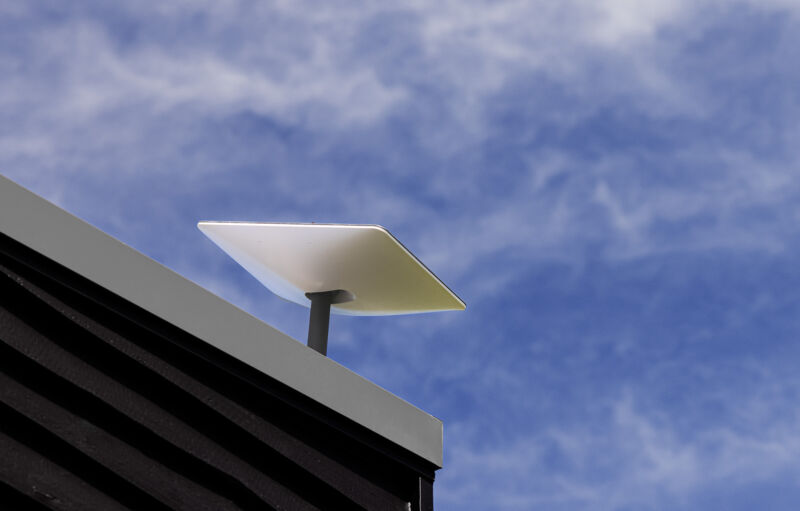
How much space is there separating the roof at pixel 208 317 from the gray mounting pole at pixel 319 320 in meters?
0.83

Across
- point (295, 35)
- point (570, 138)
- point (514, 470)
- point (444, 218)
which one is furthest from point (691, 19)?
point (514, 470)

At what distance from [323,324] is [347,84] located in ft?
120

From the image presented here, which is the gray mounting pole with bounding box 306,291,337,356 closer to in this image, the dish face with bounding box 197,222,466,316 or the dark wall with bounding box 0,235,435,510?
the dish face with bounding box 197,222,466,316

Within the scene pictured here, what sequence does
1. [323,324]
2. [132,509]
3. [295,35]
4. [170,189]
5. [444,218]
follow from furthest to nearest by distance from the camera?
[444,218] → [170,189] → [295,35] → [323,324] → [132,509]

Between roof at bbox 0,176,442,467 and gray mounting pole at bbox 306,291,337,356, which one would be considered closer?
roof at bbox 0,176,442,467

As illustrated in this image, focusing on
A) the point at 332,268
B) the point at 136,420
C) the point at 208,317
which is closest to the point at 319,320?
the point at 332,268

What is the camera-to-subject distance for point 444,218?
45875 millimetres

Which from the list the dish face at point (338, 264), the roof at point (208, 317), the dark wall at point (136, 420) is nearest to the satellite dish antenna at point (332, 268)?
the dish face at point (338, 264)

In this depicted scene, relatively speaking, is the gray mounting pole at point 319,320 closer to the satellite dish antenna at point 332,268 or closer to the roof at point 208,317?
the satellite dish antenna at point 332,268

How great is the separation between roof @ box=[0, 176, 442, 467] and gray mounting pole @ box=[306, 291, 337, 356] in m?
0.83

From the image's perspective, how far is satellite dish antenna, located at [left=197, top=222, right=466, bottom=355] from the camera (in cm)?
326

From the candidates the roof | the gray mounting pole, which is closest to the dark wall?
the roof

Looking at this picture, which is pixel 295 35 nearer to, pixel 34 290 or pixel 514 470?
pixel 514 470

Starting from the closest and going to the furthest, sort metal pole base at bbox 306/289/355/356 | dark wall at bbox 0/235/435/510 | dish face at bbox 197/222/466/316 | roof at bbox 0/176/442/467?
dark wall at bbox 0/235/435/510, roof at bbox 0/176/442/467, dish face at bbox 197/222/466/316, metal pole base at bbox 306/289/355/356
